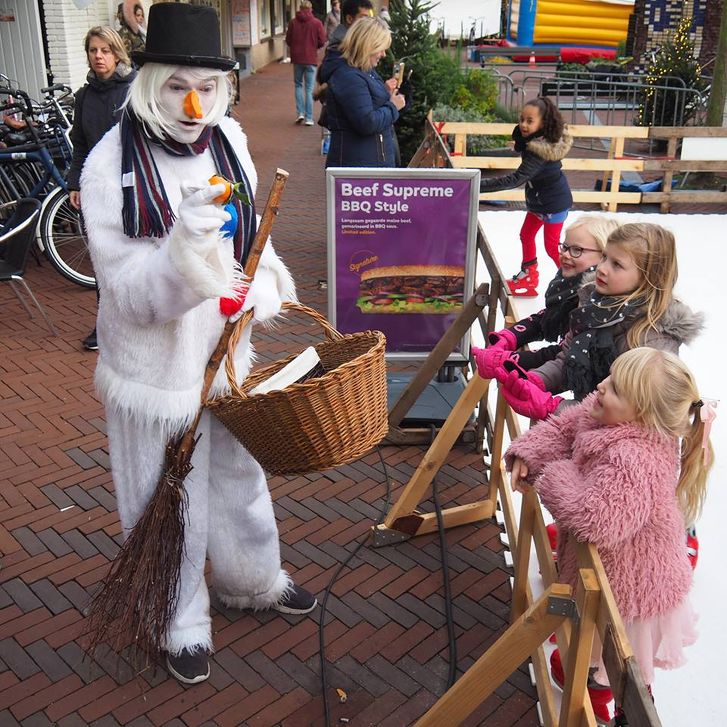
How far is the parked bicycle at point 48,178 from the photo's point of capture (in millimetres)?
7016

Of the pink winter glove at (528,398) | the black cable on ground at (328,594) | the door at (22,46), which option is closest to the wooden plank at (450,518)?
the black cable on ground at (328,594)

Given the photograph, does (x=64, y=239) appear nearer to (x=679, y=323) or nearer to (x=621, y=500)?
(x=679, y=323)

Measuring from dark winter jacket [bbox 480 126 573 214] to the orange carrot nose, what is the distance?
4120 millimetres

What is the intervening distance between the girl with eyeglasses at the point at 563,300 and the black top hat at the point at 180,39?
1.62 m

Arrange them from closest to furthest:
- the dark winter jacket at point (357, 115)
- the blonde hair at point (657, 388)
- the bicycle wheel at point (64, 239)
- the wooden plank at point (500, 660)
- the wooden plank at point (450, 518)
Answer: the wooden plank at point (500, 660)
the blonde hair at point (657, 388)
the wooden plank at point (450, 518)
the dark winter jacket at point (357, 115)
the bicycle wheel at point (64, 239)

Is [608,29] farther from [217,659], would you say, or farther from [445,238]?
[217,659]

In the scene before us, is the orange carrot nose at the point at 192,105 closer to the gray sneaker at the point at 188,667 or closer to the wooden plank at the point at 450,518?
the gray sneaker at the point at 188,667

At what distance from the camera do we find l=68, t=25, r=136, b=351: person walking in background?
5.56 m

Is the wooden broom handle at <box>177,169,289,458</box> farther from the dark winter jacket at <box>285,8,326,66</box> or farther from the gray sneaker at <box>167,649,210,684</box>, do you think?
the dark winter jacket at <box>285,8,326,66</box>

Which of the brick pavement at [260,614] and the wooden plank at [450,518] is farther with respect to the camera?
the wooden plank at [450,518]

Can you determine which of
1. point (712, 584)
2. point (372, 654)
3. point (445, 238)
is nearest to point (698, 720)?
point (712, 584)

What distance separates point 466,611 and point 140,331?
72.9 inches

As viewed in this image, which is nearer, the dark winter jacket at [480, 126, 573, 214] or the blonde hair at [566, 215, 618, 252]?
the blonde hair at [566, 215, 618, 252]

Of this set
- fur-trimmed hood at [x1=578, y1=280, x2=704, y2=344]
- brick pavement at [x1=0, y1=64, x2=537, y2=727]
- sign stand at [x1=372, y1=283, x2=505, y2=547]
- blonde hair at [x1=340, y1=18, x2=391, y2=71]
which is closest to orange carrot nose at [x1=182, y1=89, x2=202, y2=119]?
sign stand at [x1=372, y1=283, x2=505, y2=547]
